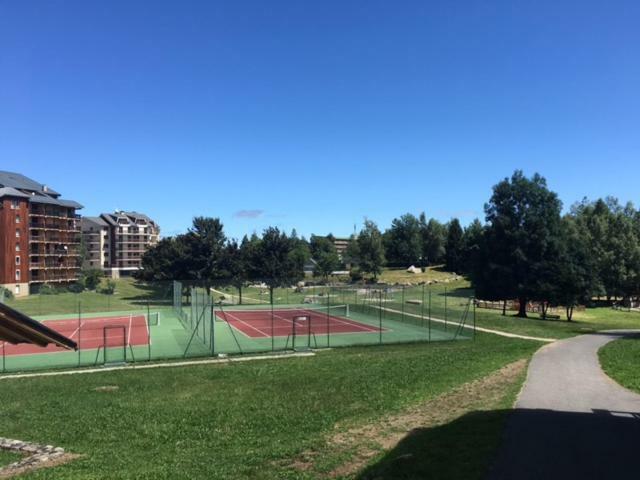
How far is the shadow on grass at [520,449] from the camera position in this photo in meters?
7.38

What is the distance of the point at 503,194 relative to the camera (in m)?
51.8

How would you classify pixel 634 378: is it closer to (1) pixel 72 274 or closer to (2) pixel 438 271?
(1) pixel 72 274

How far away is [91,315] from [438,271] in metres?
86.7

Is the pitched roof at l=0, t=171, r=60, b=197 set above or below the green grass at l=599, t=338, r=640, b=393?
above

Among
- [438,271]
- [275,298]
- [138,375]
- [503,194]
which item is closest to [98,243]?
[438,271]

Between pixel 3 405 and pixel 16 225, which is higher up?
pixel 16 225

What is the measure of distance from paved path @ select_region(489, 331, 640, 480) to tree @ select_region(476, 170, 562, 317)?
33500 millimetres

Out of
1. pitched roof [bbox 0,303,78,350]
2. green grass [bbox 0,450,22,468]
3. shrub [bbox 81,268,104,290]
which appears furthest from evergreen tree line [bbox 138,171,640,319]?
pitched roof [bbox 0,303,78,350]

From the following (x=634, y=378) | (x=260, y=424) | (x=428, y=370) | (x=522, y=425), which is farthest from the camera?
(x=428, y=370)

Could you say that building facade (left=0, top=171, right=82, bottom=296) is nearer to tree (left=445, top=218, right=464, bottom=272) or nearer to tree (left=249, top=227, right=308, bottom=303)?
tree (left=249, top=227, right=308, bottom=303)

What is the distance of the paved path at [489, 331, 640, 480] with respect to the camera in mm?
7539

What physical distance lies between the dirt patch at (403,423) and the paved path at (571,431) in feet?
3.05

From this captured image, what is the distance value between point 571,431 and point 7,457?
10.8m

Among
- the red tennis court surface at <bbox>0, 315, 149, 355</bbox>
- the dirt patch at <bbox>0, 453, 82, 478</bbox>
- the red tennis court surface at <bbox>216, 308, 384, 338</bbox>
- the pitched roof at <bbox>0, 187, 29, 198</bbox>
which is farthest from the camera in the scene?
the pitched roof at <bbox>0, 187, 29, 198</bbox>
